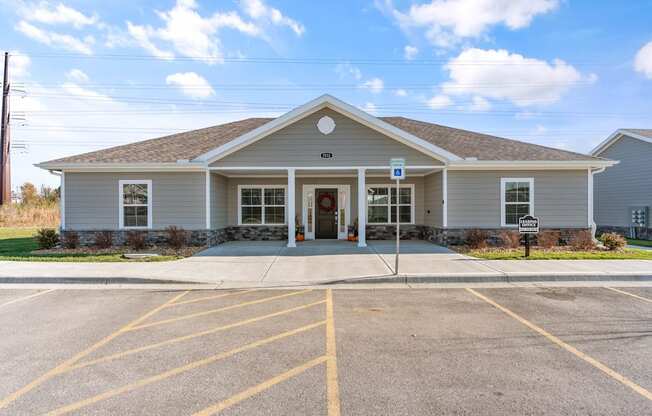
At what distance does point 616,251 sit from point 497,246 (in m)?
3.62

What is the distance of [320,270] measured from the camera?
393 inches

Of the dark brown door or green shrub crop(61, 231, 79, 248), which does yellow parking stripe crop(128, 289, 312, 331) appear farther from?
green shrub crop(61, 231, 79, 248)

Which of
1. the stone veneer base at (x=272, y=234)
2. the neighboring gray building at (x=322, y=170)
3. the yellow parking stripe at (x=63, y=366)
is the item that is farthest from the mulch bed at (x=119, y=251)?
the yellow parking stripe at (x=63, y=366)

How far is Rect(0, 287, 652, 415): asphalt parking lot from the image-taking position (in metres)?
3.54

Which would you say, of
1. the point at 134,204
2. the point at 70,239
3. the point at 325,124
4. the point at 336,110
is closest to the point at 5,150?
the point at 70,239

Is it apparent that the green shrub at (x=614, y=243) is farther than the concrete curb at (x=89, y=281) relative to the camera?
Yes

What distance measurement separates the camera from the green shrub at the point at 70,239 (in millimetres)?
14164

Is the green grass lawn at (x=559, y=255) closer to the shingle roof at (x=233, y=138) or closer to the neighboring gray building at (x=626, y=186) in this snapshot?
the shingle roof at (x=233, y=138)

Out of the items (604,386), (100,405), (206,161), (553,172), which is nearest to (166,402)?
(100,405)

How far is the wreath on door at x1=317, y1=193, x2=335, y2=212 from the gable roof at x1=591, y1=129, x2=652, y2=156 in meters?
14.9

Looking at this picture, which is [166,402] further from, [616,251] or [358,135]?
[616,251]

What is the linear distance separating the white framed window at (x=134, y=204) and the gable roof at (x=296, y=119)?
39.5 inches

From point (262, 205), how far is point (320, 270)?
28.0 ft

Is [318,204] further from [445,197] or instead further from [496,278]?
[496,278]
